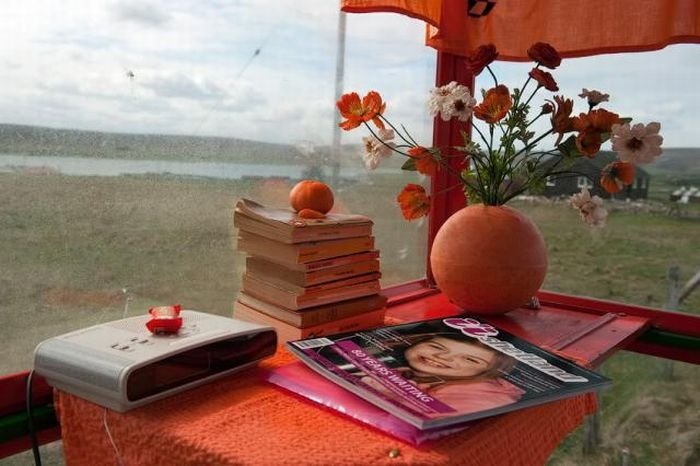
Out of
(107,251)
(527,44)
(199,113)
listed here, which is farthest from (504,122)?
(107,251)

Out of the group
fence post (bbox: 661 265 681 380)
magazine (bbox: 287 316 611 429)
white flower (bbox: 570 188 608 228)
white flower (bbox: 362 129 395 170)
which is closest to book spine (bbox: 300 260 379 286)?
magazine (bbox: 287 316 611 429)

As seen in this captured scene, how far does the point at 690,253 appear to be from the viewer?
139 cm

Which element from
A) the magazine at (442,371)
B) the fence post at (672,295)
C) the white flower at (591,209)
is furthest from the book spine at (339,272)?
the fence post at (672,295)

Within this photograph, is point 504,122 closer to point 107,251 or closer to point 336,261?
point 336,261

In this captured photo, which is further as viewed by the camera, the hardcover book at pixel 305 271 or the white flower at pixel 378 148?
the white flower at pixel 378 148

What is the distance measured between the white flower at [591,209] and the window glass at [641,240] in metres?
0.23

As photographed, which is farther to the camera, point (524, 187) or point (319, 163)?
point (319, 163)

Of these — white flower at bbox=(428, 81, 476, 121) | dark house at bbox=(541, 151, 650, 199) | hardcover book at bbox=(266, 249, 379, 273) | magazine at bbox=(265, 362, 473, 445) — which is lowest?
magazine at bbox=(265, 362, 473, 445)

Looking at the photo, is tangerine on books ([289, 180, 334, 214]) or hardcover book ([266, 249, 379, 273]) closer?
hardcover book ([266, 249, 379, 273])

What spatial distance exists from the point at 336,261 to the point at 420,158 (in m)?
0.33

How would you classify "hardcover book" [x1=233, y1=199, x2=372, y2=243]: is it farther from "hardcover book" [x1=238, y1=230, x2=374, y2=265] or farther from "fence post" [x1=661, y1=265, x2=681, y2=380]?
"fence post" [x1=661, y1=265, x2=681, y2=380]

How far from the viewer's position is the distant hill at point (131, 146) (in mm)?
891

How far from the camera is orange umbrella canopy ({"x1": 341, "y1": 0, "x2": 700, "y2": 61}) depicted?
116 cm

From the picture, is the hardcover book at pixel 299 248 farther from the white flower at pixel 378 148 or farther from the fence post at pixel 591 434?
the fence post at pixel 591 434
